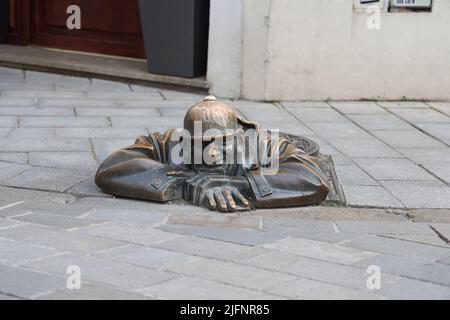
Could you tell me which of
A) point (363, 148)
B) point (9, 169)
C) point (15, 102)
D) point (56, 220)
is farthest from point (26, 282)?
point (15, 102)

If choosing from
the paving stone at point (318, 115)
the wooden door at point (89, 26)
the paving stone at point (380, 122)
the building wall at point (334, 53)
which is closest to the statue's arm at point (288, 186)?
the paving stone at point (380, 122)

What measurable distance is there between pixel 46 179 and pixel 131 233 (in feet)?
4.62

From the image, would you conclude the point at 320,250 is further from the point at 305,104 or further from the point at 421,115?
the point at 305,104

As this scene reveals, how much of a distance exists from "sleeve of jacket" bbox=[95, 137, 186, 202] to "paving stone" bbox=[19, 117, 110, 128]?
6.70 feet

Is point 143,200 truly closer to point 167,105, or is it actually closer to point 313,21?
point 167,105

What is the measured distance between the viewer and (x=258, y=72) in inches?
358

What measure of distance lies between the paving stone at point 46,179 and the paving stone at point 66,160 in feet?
0.38

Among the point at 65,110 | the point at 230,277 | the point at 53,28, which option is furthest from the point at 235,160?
the point at 53,28

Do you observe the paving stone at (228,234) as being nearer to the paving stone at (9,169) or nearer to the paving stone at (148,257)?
the paving stone at (148,257)

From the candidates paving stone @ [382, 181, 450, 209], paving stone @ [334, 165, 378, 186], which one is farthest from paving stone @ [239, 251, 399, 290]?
paving stone @ [334, 165, 378, 186]

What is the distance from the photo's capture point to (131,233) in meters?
4.97

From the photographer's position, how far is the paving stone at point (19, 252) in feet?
14.5
